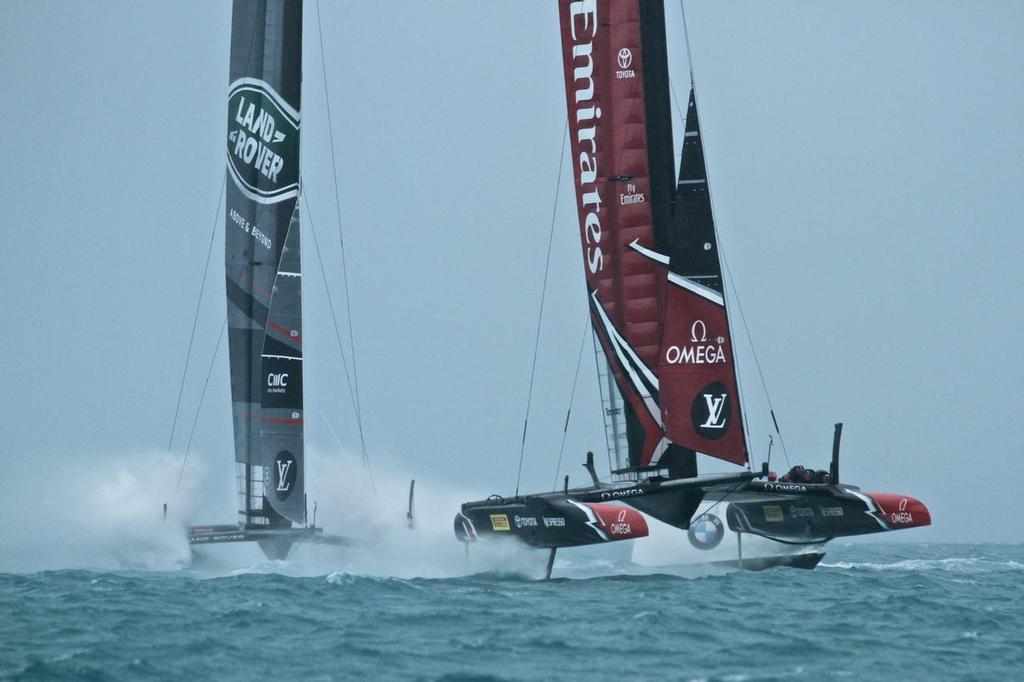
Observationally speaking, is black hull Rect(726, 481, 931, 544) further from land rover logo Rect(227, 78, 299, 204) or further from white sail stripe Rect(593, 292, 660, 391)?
land rover logo Rect(227, 78, 299, 204)

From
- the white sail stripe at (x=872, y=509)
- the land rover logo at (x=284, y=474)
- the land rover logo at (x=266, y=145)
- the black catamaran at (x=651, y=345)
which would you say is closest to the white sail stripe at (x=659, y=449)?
the black catamaran at (x=651, y=345)

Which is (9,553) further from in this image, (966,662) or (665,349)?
(966,662)

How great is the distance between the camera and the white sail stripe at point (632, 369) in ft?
83.4

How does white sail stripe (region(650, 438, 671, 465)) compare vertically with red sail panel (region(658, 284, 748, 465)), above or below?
below

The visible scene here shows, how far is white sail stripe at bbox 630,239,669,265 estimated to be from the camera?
25797 millimetres

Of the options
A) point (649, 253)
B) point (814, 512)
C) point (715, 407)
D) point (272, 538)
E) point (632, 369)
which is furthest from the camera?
point (272, 538)

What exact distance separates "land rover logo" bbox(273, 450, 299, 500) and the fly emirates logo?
279 inches

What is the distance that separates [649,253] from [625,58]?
3.62 meters

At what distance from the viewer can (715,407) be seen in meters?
23.8

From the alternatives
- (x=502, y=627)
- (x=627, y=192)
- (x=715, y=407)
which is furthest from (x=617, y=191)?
(x=502, y=627)

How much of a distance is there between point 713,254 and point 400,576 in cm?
763

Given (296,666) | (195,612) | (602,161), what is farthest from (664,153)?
(296,666)

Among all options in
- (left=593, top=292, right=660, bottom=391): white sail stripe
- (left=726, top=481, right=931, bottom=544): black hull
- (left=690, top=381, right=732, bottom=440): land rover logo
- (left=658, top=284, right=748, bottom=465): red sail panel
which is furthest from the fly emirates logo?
(left=726, top=481, right=931, bottom=544): black hull

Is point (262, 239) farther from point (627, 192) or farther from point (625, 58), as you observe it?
point (625, 58)
